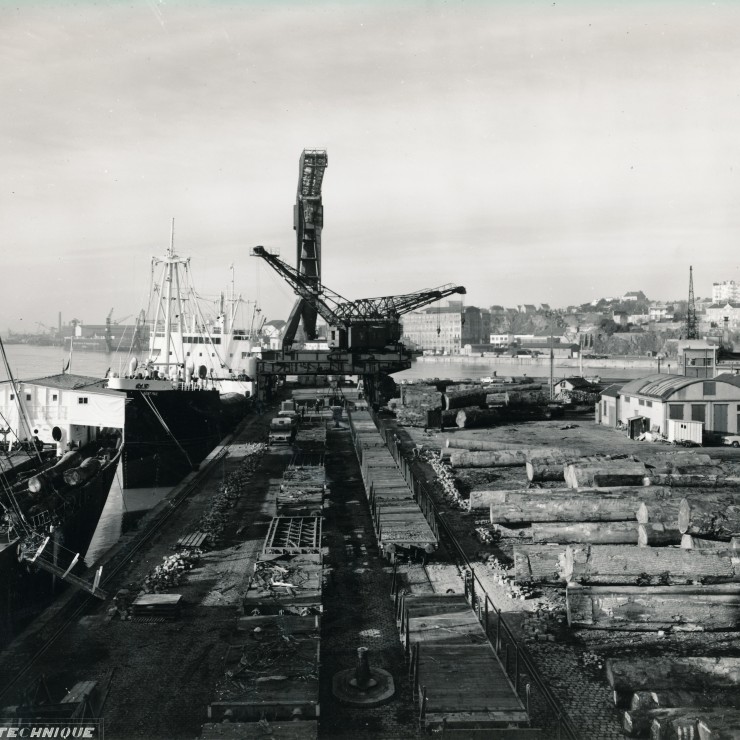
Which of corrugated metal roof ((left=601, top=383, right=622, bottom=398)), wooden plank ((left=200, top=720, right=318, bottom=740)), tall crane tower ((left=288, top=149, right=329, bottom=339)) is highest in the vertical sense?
tall crane tower ((left=288, top=149, right=329, bottom=339))

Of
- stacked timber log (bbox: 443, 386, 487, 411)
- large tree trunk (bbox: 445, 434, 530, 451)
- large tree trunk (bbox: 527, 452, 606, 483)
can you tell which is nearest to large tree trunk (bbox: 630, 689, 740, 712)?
large tree trunk (bbox: 527, 452, 606, 483)

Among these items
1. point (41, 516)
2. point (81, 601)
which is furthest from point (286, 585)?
point (41, 516)

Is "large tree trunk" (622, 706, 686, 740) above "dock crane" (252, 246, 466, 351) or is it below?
below

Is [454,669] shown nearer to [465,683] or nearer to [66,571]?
[465,683]

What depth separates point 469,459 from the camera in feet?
82.5

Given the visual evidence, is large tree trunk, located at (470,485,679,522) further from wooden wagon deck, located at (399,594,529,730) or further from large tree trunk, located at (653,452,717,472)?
wooden wagon deck, located at (399,594,529,730)

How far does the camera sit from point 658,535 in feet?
44.0

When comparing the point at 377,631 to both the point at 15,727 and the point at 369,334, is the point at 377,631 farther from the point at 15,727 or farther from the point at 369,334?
the point at 369,334

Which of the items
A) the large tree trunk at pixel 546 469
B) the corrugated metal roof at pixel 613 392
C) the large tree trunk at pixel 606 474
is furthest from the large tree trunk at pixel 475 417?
the large tree trunk at pixel 606 474

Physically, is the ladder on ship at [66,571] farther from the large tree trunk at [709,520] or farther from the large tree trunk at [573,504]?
the large tree trunk at [709,520]

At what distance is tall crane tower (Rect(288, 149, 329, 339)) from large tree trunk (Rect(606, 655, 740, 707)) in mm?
45740

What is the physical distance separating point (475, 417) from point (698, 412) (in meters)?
11.8

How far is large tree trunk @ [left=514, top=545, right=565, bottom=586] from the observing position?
1317cm

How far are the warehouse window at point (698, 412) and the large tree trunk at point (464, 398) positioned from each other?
13.2 metres
